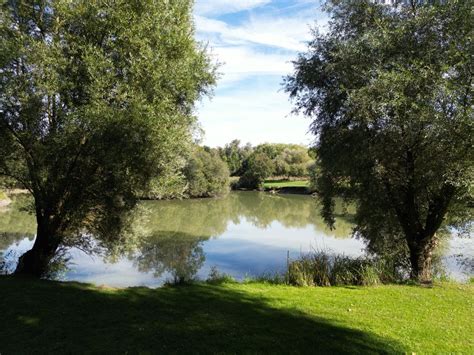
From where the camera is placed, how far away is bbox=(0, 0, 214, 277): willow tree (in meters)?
9.30

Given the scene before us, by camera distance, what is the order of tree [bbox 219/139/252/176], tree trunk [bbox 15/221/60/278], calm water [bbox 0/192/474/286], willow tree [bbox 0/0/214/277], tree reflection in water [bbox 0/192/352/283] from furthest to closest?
tree [bbox 219/139/252/176] < calm water [bbox 0/192/474/286] < tree reflection in water [bbox 0/192/352/283] < tree trunk [bbox 15/221/60/278] < willow tree [bbox 0/0/214/277]

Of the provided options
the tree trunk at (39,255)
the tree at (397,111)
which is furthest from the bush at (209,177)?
the tree trunk at (39,255)

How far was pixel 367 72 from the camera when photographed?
10.7 metres

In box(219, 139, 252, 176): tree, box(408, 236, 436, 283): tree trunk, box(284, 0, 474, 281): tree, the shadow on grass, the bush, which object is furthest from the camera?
box(219, 139, 252, 176): tree

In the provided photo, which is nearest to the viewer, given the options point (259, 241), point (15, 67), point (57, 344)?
point (57, 344)

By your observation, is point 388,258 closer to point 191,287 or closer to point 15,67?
point 191,287

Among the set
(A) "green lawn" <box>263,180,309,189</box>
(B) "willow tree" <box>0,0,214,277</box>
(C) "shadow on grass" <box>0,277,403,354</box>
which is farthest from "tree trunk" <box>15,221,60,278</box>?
(A) "green lawn" <box>263,180,309,189</box>

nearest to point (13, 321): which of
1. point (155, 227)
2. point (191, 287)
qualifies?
point (191, 287)

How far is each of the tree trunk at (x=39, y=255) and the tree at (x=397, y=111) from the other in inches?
366

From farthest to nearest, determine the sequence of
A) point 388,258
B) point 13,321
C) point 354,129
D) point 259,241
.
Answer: point 259,241 < point 388,258 < point 354,129 < point 13,321

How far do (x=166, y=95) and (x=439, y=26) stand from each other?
26.3ft

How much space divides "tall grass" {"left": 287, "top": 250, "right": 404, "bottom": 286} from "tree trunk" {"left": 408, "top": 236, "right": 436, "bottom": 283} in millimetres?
619

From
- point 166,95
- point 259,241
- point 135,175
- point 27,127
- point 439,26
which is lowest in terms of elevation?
point 259,241

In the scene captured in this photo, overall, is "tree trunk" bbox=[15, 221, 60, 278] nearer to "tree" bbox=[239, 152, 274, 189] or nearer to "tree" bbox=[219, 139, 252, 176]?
"tree" bbox=[239, 152, 274, 189]
